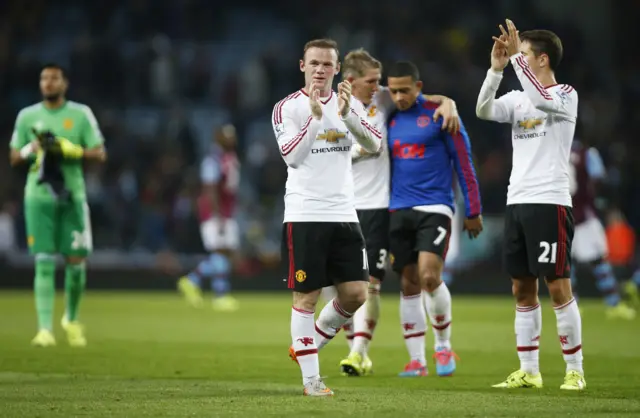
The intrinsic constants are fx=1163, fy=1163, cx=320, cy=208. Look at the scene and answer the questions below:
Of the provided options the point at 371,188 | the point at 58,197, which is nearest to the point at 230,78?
the point at 58,197

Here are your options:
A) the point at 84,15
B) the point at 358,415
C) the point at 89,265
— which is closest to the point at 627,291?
the point at 89,265

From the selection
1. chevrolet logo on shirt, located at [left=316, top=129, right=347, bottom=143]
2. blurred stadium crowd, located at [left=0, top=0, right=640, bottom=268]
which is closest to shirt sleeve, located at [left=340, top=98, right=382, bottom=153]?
chevrolet logo on shirt, located at [left=316, top=129, right=347, bottom=143]

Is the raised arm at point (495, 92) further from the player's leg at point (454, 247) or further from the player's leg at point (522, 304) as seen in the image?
the player's leg at point (454, 247)

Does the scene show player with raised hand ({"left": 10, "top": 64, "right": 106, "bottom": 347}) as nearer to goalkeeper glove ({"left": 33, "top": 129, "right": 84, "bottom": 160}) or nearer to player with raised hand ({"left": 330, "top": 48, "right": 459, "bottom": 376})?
goalkeeper glove ({"left": 33, "top": 129, "right": 84, "bottom": 160})

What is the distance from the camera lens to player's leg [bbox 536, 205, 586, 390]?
7746 mm

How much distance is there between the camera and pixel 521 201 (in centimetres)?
791

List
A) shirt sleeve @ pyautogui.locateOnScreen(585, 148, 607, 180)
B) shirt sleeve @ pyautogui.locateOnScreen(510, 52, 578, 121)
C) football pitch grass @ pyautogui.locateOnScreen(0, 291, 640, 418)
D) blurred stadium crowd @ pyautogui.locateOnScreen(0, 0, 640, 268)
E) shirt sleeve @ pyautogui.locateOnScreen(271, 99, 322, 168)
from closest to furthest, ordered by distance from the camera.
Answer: football pitch grass @ pyautogui.locateOnScreen(0, 291, 640, 418) → shirt sleeve @ pyautogui.locateOnScreen(271, 99, 322, 168) → shirt sleeve @ pyautogui.locateOnScreen(510, 52, 578, 121) → shirt sleeve @ pyautogui.locateOnScreen(585, 148, 607, 180) → blurred stadium crowd @ pyautogui.locateOnScreen(0, 0, 640, 268)

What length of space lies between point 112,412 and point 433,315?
329 cm

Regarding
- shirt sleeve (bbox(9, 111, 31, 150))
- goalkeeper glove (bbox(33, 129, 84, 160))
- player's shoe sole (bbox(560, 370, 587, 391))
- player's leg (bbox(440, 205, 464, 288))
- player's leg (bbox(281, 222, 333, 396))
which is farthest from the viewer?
player's leg (bbox(440, 205, 464, 288))

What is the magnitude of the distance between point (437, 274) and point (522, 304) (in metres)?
0.95

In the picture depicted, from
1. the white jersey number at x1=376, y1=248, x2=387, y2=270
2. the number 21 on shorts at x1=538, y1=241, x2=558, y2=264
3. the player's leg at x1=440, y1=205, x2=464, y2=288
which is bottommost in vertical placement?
the player's leg at x1=440, y1=205, x2=464, y2=288

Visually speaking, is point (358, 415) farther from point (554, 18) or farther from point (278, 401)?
point (554, 18)

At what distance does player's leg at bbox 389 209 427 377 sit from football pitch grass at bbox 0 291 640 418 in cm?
28

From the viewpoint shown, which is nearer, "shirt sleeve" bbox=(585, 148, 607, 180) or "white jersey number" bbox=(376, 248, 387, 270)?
"white jersey number" bbox=(376, 248, 387, 270)
